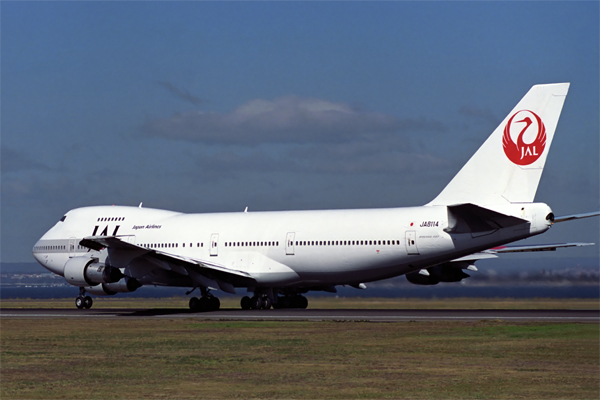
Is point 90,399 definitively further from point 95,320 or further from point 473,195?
point 473,195

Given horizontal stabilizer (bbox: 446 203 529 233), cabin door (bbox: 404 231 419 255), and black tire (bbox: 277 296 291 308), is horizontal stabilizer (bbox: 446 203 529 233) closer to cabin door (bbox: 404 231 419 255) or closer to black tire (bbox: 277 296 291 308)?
cabin door (bbox: 404 231 419 255)

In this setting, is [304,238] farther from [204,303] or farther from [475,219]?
[475,219]

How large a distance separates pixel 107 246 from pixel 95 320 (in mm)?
4759

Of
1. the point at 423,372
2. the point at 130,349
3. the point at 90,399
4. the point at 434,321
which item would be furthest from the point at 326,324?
the point at 90,399

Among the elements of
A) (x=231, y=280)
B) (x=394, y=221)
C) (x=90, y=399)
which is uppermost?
(x=394, y=221)

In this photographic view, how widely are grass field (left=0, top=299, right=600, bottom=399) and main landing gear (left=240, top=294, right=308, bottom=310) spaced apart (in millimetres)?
11448

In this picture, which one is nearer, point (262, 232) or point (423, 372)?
point (423, 372)

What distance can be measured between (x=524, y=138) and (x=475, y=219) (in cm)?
396

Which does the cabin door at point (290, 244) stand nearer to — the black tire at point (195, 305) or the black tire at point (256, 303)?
the black tire at point (256, 303)

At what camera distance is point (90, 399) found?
12648 millimetres

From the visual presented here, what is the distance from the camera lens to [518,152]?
32281 millimetres

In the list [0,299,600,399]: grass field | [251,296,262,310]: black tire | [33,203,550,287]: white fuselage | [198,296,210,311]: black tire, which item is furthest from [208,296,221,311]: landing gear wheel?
[0,299,600,399]: grass field

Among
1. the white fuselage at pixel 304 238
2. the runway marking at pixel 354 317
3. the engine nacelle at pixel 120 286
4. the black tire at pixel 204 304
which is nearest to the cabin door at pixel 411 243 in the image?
the white fuselage at pixel 304 238

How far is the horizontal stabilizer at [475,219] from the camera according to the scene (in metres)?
30.5
